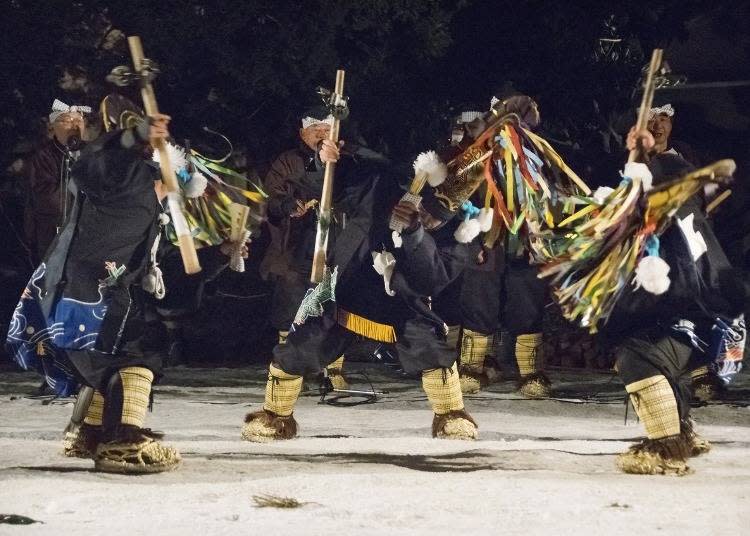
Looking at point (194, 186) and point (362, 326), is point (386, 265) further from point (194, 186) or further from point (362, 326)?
point (194, 186)

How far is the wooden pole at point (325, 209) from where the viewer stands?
23.0ft

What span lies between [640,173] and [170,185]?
205 centimetres

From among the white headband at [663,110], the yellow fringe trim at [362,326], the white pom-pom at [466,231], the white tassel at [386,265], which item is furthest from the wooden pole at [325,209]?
the white headband at [663,110]

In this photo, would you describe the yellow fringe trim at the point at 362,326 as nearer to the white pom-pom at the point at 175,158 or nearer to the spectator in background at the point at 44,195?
the white pom-pom at the point at 175,158

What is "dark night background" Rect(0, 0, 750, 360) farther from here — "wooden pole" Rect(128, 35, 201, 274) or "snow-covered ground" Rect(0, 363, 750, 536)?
"wooden pole" Rect(128, 35, 201, 274)

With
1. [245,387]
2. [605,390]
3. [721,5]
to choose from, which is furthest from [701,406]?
[721,5]

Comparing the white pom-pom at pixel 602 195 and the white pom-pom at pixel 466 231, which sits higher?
the white pom-pom at pixel 602 195

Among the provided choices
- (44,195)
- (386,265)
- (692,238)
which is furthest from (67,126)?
(692,238)

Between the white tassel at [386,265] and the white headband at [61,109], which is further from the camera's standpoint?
the white headband at [61,109]

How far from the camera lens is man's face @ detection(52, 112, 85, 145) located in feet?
27.6

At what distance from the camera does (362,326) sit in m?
7.06

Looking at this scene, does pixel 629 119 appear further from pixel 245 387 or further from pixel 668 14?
pixel 245 387

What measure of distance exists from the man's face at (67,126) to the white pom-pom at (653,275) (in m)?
3.81

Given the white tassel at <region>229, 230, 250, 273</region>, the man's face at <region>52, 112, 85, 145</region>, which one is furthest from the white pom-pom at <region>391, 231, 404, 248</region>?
the man's face at <region>52, 112, 85, 145</region>
